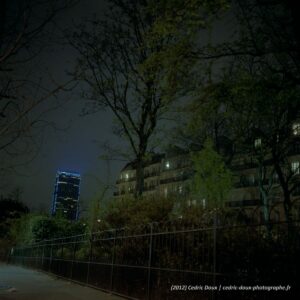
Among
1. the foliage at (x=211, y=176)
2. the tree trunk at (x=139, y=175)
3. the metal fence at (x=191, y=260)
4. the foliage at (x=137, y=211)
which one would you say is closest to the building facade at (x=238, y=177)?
the foliage at (x=211, y=176)

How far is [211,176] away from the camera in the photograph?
118 feet

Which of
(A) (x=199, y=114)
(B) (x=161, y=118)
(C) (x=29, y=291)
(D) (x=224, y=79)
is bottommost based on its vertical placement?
(C) (x=29, y=291)

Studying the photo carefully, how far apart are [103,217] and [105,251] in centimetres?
248

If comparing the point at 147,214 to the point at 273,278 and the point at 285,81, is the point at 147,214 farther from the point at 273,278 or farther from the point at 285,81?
the point at 273,278

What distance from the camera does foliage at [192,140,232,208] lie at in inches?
1395

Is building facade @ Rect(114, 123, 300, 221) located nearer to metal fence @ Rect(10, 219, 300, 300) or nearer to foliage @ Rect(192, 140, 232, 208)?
foliage @ Rect(192, 140, 232, 208)

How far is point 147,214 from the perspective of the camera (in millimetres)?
15469

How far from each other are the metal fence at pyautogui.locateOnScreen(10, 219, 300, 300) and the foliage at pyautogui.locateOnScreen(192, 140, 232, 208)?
19380mm

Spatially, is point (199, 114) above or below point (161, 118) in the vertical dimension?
below

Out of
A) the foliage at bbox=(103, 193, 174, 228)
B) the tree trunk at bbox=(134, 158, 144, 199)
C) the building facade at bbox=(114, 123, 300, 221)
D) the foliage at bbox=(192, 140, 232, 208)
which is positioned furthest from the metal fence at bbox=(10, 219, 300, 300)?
the foliage at bbox=(192, 140, 232, 208)

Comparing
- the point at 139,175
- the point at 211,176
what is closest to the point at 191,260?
the point at 139,175

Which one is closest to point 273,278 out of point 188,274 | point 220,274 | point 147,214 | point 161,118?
point 220,274

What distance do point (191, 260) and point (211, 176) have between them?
25.9m

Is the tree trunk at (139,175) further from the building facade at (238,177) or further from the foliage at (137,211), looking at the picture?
the building facade at (238,177)
